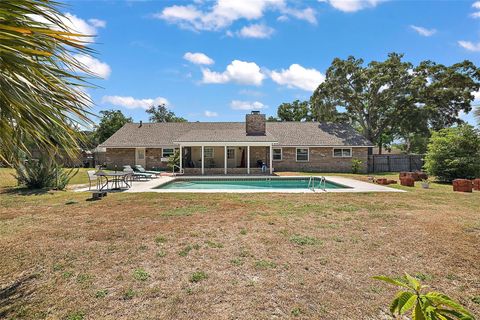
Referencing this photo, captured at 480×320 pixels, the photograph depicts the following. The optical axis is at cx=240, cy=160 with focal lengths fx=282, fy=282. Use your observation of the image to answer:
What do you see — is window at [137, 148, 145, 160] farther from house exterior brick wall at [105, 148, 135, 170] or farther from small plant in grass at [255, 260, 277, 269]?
A: small plant in grass at [255, 260, 277, 269]

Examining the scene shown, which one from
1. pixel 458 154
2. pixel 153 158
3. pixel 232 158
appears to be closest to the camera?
pixel 458 154

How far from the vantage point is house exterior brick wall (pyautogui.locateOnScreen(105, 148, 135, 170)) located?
27.5 metres

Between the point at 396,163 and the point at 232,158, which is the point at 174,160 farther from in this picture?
the point at 396,163

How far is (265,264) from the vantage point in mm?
4582

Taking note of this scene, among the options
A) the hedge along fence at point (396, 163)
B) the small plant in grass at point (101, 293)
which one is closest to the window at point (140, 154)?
the hedge along fence at point (396, 163)

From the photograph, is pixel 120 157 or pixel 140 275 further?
pixel 120 157

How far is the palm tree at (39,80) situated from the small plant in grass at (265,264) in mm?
3272

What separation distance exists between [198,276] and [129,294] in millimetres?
963

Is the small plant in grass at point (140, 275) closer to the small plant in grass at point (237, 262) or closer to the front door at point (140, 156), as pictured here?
the small plant in grass at point (237, 262)

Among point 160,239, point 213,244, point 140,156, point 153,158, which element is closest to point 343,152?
point 153,158

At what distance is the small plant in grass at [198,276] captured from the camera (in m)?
4.02

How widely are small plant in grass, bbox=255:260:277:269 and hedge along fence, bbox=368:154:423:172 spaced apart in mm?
26283

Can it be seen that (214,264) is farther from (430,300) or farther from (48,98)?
(430,300)

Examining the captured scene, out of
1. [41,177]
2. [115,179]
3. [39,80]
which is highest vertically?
[39,80]
